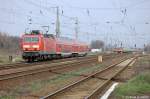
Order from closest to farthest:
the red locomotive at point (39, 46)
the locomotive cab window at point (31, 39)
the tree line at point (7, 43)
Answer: the red locomotive at point (39, 46) → the locomotive cab window at point (31, 39) → the tree line at point (7, 43)

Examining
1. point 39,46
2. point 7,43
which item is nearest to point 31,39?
point 39,46

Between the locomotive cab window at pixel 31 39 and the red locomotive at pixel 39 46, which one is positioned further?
the locomotive cab window at pixel 31 39

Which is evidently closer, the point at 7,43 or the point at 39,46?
the point at 39,46

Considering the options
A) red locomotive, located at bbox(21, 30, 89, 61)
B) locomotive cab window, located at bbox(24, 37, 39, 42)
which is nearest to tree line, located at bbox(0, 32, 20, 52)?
red locomotive, located at bbox(21, 30, 89, 61)

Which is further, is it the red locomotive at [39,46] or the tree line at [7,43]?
the tree line at [7,43]

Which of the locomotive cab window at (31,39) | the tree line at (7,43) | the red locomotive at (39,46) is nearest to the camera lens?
the red locomotive at (39,46)

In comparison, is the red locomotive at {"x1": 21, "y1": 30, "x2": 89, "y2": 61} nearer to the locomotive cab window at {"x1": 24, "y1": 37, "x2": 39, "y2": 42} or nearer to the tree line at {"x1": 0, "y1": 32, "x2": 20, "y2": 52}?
the locomotive cab window at {"x1": 24, "y1": 37, "x2": 39, "y2": 42}

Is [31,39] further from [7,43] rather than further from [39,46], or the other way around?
[7,43]

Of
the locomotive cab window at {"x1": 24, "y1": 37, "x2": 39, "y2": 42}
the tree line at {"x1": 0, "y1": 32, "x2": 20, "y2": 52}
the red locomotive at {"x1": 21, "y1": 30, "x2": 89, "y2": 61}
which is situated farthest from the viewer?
the tree line at {"x1": 0, "y1": 32, "x2": 20, "y2": 52}

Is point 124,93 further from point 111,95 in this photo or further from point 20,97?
point 20,97

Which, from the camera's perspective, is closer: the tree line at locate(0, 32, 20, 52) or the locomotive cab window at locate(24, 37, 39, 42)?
the locomotive cab window at locate(24, 37, 39, 42)

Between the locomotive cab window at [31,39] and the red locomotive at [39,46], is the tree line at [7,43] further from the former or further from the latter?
the locomotive cab window at [31,39]

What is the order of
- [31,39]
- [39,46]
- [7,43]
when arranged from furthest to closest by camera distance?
[7,43], [31,39], [39,46]

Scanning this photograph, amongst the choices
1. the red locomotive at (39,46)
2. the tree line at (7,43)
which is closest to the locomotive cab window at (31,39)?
the red locomotive at (39,46)
